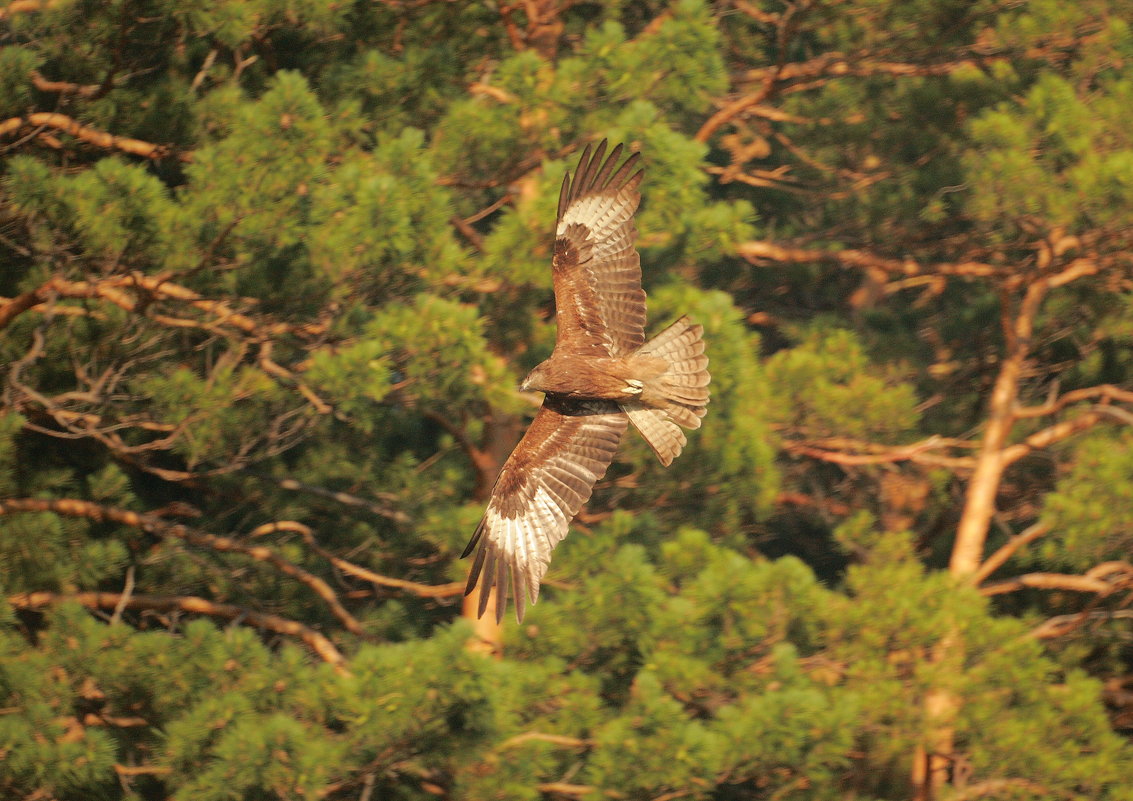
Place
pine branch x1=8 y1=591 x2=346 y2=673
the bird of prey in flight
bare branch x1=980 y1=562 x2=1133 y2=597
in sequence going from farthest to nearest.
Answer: bare branch x1=980 y1=562 x2=1133 y2=597 < pine branch x1=8 y1=591 x2=346 y2=673 < the bird of prey in flight

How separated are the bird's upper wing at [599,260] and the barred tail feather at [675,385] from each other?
138 millimetres

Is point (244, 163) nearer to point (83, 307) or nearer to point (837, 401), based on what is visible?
point (83, 307)

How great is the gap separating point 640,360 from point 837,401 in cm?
351

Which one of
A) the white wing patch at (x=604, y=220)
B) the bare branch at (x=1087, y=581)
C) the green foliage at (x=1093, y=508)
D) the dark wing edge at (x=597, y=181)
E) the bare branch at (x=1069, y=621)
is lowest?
the bare branch at (x=1069, y=621)

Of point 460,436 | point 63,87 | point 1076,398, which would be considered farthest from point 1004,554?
point 63,87

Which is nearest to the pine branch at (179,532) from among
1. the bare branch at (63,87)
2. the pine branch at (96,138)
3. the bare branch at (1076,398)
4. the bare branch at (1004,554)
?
the pine branch at (96,138)

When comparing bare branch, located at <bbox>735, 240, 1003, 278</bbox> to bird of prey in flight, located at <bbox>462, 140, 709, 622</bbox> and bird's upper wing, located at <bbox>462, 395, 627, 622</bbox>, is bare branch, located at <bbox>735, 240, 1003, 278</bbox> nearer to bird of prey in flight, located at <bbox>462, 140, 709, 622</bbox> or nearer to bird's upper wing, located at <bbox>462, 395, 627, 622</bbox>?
bird of prey in flight, located at <bbox>462, 140, 709, 622</bbox>

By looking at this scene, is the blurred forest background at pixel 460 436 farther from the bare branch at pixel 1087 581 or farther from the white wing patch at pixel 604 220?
the white wing patch at pixel 604 220

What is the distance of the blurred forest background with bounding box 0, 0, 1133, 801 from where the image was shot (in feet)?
26.2

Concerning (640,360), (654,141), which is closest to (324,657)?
(640,360)

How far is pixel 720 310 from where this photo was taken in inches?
349

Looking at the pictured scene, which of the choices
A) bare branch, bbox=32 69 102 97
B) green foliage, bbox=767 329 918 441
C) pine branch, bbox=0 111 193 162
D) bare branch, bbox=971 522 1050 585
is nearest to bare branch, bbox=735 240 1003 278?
green foliage, bbox=767 329 918 441

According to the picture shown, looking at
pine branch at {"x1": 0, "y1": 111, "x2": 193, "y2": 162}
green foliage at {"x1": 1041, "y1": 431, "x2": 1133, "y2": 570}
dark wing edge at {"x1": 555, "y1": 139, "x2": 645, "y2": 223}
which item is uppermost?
dark wing edge at {"x1": 555, "y1": 139, "x2": 645, "y2": 223}

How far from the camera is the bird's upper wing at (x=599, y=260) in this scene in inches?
290
